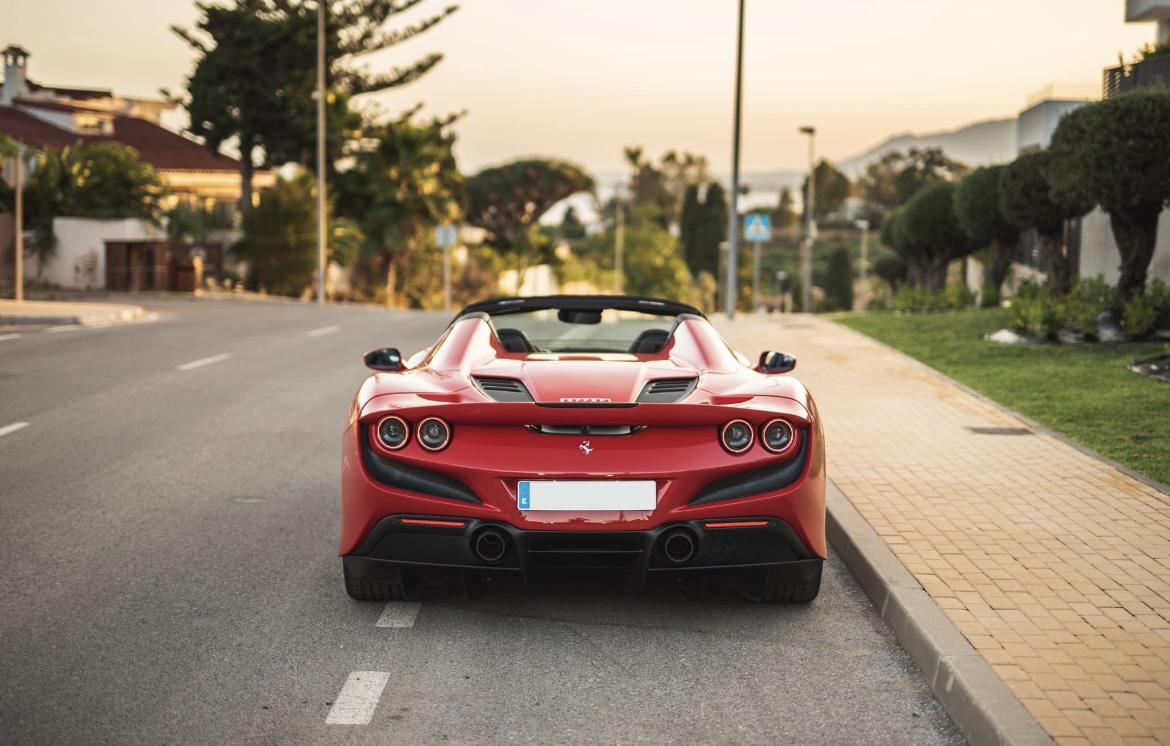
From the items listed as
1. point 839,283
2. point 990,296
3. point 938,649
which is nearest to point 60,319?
point 990,296

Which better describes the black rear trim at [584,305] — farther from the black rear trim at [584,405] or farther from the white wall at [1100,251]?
the white wall at [1100,251]

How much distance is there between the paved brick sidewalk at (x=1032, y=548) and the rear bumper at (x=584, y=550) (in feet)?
2.73

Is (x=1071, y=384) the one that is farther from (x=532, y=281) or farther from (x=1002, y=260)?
(x=532, y=281)

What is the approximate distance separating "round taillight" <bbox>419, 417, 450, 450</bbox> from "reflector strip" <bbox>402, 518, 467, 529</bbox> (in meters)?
0.28

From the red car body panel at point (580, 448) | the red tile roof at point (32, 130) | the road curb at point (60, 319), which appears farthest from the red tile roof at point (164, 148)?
the red car body panel at point (580, 448)

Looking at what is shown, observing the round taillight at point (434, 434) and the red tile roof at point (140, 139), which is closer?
the round taillight at point (434, 434)

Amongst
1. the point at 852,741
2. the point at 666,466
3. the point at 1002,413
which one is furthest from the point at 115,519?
the point at 1002,413

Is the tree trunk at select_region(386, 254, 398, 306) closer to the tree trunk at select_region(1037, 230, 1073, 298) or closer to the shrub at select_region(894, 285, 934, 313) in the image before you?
the shrub at select_region(894, 285, 934, 313)

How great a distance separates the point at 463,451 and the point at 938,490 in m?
4.03

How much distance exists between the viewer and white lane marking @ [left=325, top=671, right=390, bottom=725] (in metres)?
4.22

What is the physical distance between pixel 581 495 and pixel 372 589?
49.2 inches

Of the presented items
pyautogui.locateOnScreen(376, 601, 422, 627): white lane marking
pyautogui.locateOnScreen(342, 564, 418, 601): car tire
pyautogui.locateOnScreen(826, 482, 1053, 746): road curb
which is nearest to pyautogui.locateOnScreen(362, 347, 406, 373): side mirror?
pyautogui.locateOnScreen(342, 564, 418, 601): car tire

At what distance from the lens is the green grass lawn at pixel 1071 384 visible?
980 centimetres

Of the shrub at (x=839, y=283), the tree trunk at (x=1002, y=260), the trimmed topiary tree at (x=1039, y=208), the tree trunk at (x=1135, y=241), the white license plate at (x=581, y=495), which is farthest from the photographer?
the shrub at (x=839, y=283)
